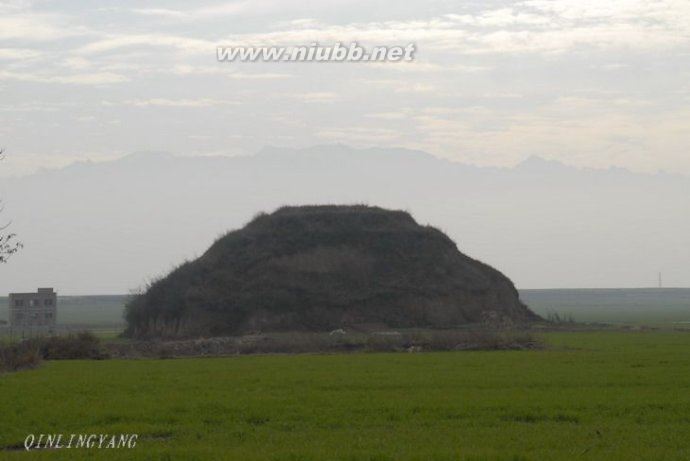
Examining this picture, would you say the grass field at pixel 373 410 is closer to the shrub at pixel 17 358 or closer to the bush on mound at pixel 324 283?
the shrub at pixel 17 358

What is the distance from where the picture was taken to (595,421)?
71.3 feet

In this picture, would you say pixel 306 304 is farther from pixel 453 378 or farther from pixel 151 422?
pixel 151 422

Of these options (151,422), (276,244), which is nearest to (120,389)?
(151,422)

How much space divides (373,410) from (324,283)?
5784 centimetres

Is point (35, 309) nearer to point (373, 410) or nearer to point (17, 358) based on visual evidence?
point (17, 358)

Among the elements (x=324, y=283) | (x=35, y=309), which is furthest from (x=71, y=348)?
(x=324, y=283)

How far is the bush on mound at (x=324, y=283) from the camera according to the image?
78375 mm

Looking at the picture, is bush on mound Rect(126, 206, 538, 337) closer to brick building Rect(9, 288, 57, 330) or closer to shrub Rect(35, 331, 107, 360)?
brick building Rect(9, 288, 57, 330)

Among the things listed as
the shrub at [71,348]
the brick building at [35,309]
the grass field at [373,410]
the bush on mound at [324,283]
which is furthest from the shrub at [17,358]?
the bush on mound at [324,283]

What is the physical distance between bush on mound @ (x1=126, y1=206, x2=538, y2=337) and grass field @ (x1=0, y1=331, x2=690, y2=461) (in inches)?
1560

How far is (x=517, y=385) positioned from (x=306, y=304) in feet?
166

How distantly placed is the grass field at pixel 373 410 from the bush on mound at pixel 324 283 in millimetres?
39623

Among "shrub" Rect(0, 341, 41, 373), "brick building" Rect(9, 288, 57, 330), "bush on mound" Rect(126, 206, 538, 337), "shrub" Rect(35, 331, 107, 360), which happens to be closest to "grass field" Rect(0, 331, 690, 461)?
"shrub" Rect(0, 341, 41, 373)

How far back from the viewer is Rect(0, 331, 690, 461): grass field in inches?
730
